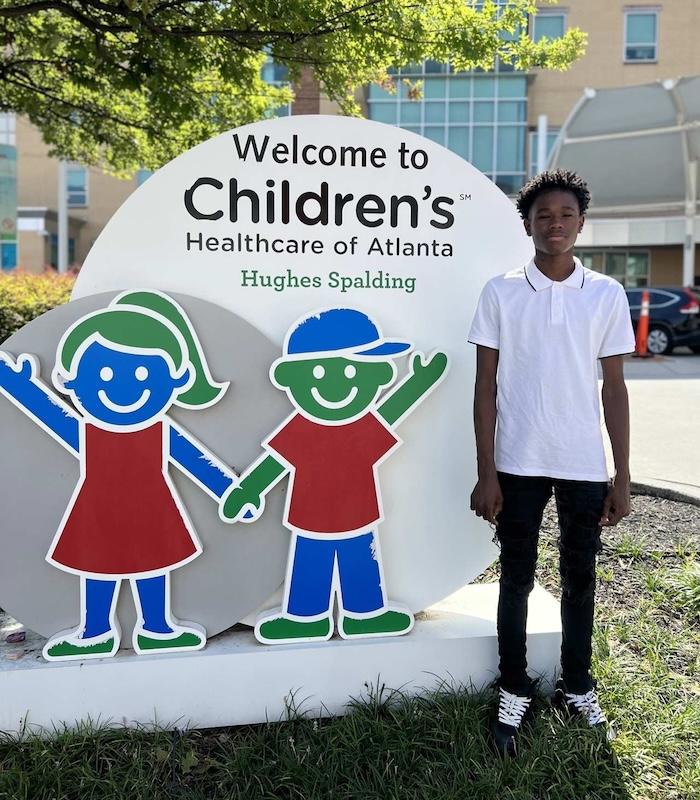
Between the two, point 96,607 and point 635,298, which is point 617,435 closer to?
point 96,607

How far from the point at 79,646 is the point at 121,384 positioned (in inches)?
36.7

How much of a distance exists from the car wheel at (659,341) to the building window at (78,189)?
2643cm

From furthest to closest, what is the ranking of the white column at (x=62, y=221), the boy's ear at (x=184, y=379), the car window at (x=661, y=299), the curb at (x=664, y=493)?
the white column at (x=62, y=221) → the car window at (x=661, y=299) → the curb at (x=664, y=493) → the boy's ear at (x=184, y=379)

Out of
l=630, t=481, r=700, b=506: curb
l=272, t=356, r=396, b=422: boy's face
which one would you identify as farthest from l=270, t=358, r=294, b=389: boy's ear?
l=630, t=481, r=700, b=506: curb

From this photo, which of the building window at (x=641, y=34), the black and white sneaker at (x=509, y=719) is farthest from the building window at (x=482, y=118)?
the black and white sneaker at (x=509, y=719)

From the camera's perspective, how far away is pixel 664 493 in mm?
5137

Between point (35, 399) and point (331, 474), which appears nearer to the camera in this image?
point (35, 399)

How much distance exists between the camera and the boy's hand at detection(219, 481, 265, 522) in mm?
2670

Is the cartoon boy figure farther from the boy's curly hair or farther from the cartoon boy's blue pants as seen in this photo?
the boy's curly hair

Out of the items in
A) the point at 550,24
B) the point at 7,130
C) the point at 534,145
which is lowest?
the point at 534,145

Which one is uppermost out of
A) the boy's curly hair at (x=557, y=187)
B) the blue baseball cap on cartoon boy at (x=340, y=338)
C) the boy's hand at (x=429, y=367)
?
the boy's curly hair at (x=557, y=187)

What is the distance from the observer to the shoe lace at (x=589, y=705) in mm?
2546

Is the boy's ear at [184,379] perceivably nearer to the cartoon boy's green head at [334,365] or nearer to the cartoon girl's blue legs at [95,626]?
the cartoon boy's green head at [334,365]

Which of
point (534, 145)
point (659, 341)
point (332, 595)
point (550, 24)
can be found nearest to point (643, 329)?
point (659, 341)
